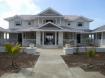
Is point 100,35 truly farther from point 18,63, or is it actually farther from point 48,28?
point 18,63

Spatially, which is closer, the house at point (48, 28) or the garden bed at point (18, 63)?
the garden bed at point (18, 63)

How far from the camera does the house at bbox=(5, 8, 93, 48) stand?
32.6 meters

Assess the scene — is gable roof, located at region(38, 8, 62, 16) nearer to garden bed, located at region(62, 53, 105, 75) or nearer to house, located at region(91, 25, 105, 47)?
house, located at region(91, 25, 105, 47)

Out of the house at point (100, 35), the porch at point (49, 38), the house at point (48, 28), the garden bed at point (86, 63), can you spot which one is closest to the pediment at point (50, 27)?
the house at point (48, 28)

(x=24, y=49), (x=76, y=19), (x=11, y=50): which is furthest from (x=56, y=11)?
(x=11, y=50)

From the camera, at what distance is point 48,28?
106 feet

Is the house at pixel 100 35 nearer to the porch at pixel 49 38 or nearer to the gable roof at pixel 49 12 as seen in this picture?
the porch at pixel 49 38

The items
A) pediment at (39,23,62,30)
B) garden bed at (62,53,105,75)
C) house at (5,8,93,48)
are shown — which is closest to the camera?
garden bed at (62,53,105,75)

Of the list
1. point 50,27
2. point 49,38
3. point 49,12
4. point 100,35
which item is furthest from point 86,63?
point 49,38

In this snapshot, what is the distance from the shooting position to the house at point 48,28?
32.6m

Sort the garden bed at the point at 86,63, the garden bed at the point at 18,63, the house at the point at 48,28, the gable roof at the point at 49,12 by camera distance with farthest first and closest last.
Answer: the gable roof at the point at 49,12
the house at the point at 48,28
the garden bed at the point at 86,63
the garden bed at the point at 18,63

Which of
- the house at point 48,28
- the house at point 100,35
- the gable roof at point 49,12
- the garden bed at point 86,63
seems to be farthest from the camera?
the gable roof at point 49,12

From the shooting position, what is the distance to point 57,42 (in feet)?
108

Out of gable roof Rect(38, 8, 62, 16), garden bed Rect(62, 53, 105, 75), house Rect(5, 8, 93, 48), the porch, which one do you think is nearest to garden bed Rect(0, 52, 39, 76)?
garden bed Rect(62, 53, 105, 75)
